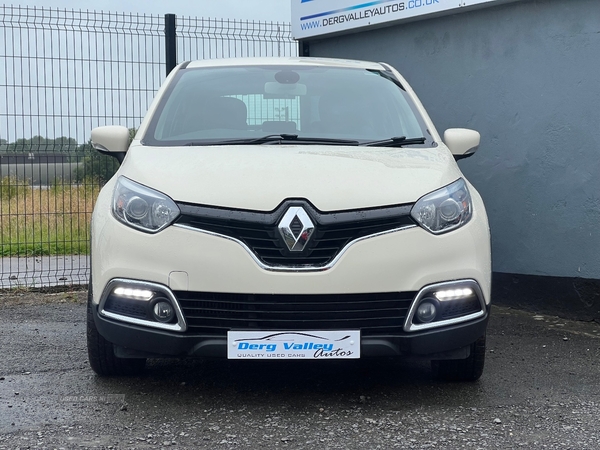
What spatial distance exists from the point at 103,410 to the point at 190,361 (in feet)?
3.22

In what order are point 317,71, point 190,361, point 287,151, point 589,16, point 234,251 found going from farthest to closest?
point 589,16
point 317,71
point 190,361
point 287,151
point 234,251

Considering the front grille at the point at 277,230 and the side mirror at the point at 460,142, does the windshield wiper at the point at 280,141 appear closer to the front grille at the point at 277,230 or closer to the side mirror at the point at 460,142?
the side mirror at the point at 460,142

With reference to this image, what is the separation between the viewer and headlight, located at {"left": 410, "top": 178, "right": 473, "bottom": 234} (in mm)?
3828

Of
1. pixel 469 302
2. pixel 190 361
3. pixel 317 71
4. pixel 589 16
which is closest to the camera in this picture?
pixel 469 302

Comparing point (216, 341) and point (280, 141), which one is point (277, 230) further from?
point (280, 141)

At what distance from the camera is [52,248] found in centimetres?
871

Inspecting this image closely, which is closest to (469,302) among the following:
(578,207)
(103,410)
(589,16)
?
(103,410)

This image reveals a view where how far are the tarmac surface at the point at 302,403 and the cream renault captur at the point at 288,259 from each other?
0.95ft

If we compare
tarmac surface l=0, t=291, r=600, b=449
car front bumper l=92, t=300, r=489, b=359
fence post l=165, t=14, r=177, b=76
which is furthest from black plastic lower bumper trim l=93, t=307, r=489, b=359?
fence post l=165, t=14, r=177, b=76

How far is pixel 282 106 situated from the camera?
4.98 m

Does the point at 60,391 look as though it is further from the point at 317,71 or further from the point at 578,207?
the point at 578,207

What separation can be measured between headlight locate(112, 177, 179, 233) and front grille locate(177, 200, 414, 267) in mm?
77

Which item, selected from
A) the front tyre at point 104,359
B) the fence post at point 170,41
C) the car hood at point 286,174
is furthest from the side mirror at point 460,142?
the fence post at point 170,41

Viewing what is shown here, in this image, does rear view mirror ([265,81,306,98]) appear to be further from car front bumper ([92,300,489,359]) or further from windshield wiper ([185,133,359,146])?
car front bumper ([92,300,489,359])
